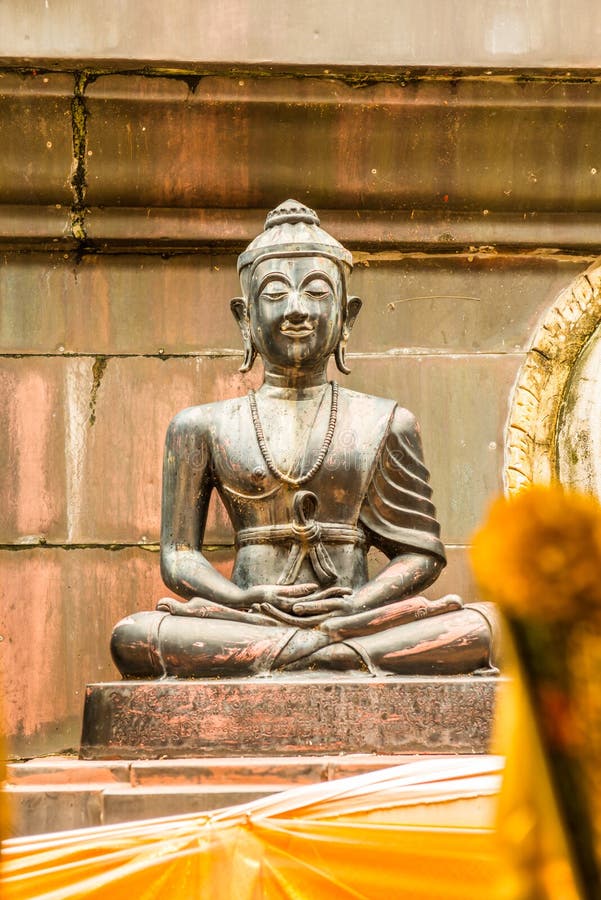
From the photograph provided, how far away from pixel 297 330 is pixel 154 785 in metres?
1.54

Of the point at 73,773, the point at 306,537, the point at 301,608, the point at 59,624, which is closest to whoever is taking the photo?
the point at 73,773

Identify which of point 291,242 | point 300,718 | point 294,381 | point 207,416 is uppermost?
point 291,242

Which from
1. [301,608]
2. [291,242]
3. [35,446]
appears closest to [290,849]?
[301,608]

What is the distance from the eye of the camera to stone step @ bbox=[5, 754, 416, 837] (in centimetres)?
372

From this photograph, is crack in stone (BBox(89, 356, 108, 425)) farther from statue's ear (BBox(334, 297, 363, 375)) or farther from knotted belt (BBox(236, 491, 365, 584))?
knotted belt (BBox(236, 491, 365, 584))

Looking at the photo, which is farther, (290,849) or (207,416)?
(207,416)

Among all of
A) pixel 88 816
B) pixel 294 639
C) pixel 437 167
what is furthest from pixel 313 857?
pixel 437 167

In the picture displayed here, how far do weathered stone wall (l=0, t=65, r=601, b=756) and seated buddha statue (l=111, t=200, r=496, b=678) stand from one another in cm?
108

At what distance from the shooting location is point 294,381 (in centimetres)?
476

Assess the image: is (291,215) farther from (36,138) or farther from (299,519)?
(36,138)

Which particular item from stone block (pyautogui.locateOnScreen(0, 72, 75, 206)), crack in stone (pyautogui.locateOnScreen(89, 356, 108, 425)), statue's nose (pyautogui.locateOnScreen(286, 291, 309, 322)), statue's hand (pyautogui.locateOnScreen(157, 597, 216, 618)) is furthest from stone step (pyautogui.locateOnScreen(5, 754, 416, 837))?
stone block (pyautogui.locateOnScreen(0, 72, 75, 206))

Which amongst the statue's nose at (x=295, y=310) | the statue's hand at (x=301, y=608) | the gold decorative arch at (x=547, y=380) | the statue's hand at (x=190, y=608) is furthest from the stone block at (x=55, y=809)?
the gold decorative arch at (x=547, y=380)

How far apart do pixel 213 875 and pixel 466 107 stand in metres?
3.92

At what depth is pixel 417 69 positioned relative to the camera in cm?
579
